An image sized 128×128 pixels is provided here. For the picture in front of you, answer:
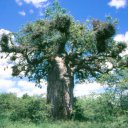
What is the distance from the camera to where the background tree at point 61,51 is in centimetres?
3238

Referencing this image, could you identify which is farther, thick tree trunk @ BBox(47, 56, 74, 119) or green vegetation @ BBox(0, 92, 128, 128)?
thick tree trunk @ BBox(47, 56, 74, 119)

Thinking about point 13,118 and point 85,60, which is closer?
point 13,118

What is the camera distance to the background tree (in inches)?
1275

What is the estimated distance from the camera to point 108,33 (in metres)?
33.1

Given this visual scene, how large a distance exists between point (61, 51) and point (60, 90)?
3552 mm

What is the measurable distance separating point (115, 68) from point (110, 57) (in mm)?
1149

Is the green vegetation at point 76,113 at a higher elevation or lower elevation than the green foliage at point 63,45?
lower

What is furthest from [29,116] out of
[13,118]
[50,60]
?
[50,60]

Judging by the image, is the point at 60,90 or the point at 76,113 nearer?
the point at 60,90

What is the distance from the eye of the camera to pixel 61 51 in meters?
34.1

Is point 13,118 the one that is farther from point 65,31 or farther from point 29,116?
point 65,31

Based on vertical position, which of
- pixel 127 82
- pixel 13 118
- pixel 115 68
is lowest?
pixel 13 118

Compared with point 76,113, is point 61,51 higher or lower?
higher

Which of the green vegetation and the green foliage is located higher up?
the green foliage
